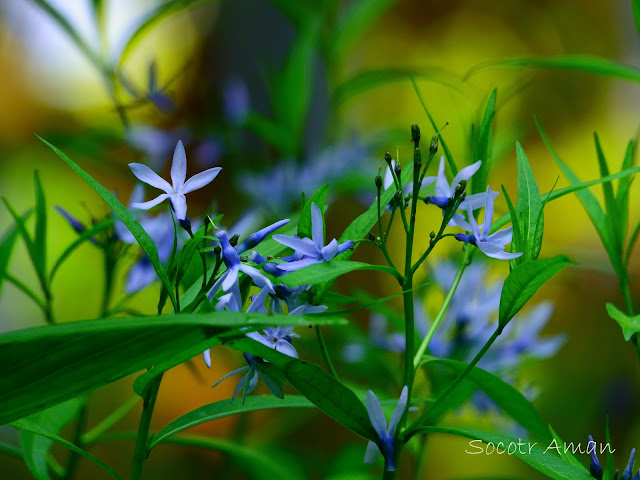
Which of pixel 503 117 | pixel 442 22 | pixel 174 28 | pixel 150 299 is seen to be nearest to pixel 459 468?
pixel 150 299

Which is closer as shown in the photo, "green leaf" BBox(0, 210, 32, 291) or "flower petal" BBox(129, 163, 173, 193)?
"flower petal" BBox(129, 163, 173, 193)

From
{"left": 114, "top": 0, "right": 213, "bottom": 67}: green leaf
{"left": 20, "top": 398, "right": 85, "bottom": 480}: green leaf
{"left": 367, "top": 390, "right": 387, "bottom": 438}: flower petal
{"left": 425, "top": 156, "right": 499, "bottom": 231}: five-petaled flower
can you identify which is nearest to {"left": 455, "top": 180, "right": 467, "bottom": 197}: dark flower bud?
{"left": 425, "top": 156, "right": 499, "bottom": 231}: five-petaled flower

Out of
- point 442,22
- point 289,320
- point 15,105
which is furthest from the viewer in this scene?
point 442,22

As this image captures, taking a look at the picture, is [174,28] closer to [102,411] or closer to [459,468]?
[102,411]

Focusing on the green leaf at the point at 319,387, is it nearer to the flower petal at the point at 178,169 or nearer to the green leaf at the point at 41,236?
the flower petal at the point at 178,169

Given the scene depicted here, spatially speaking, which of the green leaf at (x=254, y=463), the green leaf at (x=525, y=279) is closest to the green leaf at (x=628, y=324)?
the green leaf at (x=525, y=279)

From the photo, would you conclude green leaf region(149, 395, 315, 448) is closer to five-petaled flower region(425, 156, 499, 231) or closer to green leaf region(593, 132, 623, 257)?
five-petaled flower region(425, 156, 499, 231)
